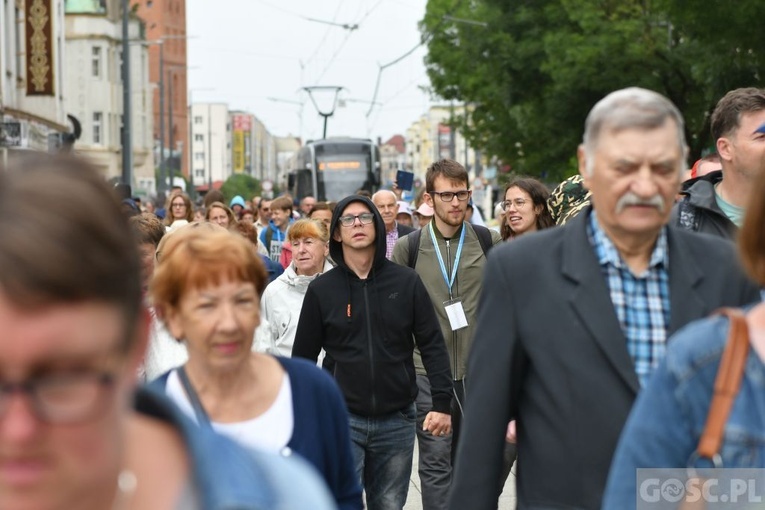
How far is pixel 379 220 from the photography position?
7.70 meters

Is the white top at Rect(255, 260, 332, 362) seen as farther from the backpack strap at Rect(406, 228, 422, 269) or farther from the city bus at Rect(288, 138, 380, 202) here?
the city bus at Rect(288, 138, 380, 202)

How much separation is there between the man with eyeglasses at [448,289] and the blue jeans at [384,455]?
20.6 inches

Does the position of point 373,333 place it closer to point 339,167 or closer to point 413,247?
point 413,247

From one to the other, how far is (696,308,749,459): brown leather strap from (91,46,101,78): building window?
84020 millimetres

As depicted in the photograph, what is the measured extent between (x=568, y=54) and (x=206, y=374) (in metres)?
26.9

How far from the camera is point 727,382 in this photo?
2.50 m

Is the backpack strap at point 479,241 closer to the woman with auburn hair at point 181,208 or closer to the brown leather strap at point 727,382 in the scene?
the brown leather strap at point 727,382

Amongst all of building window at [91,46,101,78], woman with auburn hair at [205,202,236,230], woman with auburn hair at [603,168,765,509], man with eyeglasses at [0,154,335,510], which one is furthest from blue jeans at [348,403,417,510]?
building window at [91,46,101,78]

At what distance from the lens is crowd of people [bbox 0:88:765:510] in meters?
1.63

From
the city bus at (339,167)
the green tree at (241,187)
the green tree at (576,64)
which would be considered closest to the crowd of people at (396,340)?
the green tree at (576,64)

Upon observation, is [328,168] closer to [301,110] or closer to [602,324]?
[602,324]

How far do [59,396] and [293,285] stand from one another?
21.9 feet

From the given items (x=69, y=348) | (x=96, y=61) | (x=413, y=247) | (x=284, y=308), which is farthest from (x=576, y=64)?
(x=96, y=61)

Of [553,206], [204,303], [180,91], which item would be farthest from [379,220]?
[180,91]
